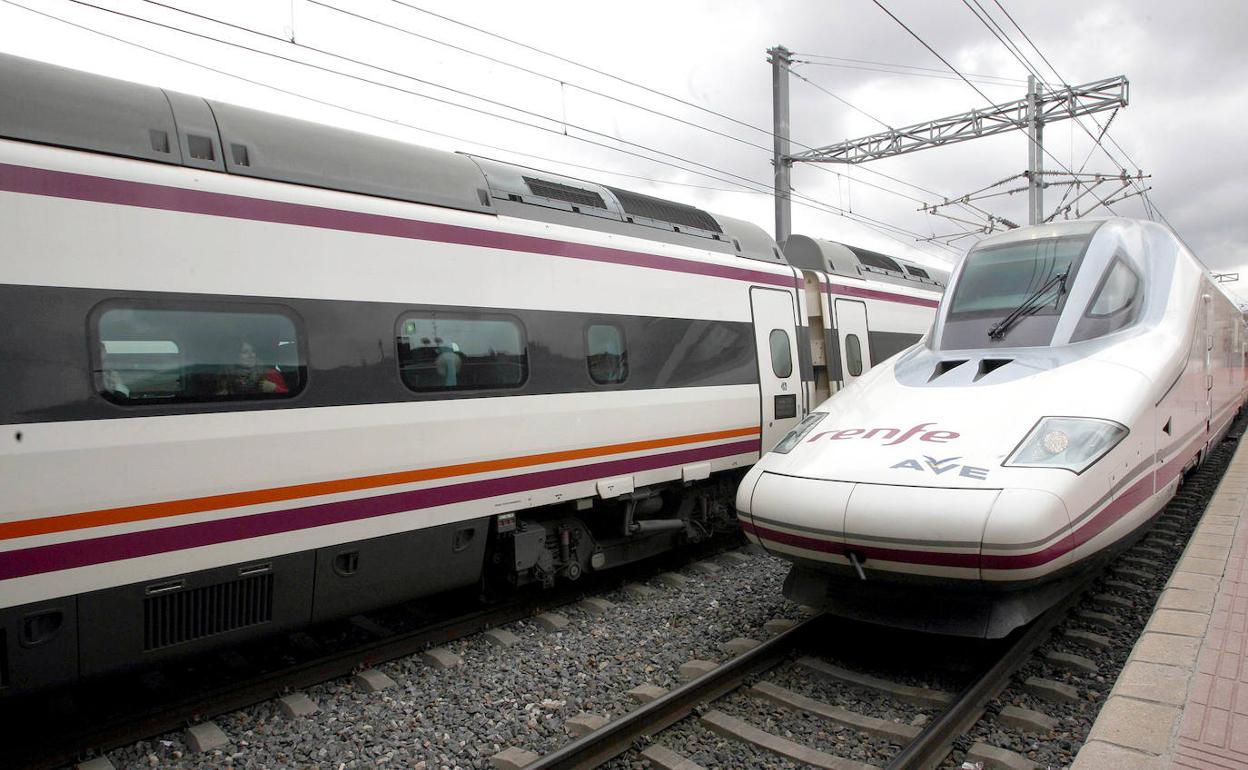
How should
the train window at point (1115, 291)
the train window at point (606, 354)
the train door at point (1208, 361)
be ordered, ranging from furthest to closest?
the train door at point (1208, 361), the train window at point (606, 354), the train window at point (1115, 291)

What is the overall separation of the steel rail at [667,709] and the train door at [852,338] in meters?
4.42

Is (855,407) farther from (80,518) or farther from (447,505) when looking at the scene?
(80,518)

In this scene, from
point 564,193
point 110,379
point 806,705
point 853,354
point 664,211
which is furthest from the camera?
point 853,354

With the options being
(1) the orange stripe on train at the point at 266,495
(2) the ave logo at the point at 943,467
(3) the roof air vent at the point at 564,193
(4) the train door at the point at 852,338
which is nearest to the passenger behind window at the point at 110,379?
(1) the orange stripe on train at the point at 266,495

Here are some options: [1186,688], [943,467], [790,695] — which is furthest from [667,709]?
[1186,688]

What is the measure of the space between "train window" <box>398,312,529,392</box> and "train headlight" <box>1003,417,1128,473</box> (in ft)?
9.94

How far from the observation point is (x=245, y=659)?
188 inches

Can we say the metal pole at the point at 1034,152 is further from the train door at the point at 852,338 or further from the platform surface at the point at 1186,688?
the platform surface at the point at 1186,688

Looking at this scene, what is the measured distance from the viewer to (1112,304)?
5.23m

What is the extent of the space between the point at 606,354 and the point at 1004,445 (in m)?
2.84

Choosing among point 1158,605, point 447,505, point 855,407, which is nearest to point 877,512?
point 855,407

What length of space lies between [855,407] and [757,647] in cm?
167

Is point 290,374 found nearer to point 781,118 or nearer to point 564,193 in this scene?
point 564,193

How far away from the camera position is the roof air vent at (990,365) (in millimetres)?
4871
